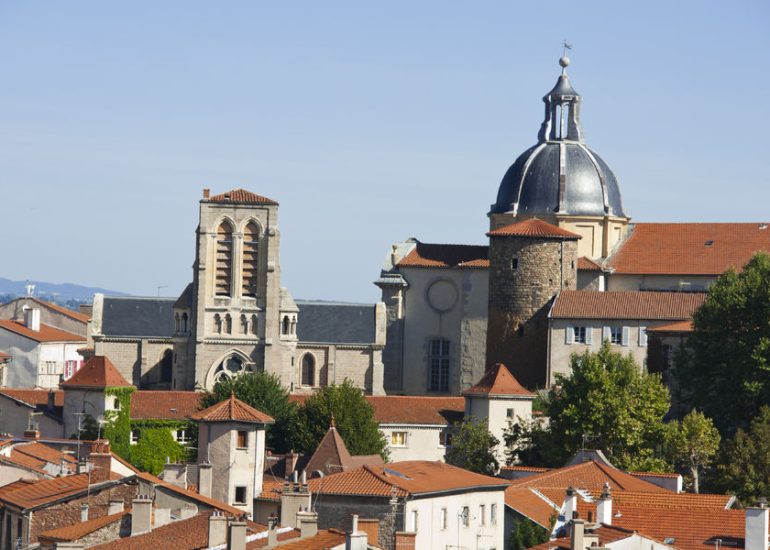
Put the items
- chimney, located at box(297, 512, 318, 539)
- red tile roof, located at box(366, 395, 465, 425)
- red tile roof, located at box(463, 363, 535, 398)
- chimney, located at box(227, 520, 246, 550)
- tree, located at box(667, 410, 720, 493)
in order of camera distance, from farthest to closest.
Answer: red tile roof, located at box(366, 395, 465, 425) < red tile roof, located at box(463, 363, 535, 398) < tree, located at box(667, 410, 720, 493) < chimney, located at box(297, 512, 318, 539) < chimney, located at box(227, 520, 246, 550)

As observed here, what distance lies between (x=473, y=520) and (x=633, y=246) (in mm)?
56380

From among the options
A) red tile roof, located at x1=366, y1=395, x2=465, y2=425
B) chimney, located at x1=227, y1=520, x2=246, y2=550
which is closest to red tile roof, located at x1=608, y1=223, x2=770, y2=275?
red tile roof, located at x1=366, y1=395, x2=465, y2=425

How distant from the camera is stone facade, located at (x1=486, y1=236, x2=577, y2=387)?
103 metres

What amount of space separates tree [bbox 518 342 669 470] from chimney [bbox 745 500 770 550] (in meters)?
33.6

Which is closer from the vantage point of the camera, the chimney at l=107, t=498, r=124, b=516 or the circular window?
the chimney at l=107, t=498, r=124, b=516

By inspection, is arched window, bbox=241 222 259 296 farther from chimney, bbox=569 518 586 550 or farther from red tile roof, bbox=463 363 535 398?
chimney, bbox=569 518 586 550

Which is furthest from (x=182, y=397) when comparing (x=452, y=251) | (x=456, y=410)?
(x=452, y=251)

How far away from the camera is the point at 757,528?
47.8 m

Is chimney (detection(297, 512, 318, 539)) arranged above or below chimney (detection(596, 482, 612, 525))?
below

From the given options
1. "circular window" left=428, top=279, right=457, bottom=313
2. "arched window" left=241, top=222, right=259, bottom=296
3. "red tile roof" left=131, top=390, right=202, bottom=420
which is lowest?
"red tile roof" left=131, top=390, right=202, bottom=420

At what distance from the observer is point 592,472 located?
220 feet

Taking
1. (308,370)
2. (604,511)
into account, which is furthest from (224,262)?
(604,511)

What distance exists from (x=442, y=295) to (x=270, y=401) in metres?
19.7

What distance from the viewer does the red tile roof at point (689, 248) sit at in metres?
110
